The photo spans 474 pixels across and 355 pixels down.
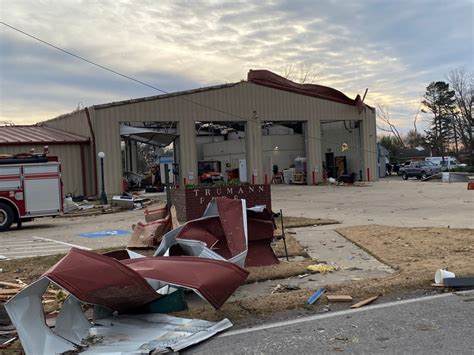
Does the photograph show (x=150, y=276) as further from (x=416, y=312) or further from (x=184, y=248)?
(x=416, y=312)

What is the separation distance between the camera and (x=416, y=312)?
5902 mm

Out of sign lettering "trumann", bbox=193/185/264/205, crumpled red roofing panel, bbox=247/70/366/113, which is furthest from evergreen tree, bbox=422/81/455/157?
sign lettering "trumann", bbox=193/185/264/205

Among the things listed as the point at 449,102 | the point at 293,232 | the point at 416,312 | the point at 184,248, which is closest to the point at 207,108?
the point at 293,232

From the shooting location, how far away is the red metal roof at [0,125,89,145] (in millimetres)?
29766

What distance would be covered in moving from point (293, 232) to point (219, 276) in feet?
22.3

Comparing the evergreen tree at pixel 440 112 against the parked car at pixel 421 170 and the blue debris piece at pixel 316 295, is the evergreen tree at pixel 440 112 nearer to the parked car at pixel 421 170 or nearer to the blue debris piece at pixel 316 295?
the parked car at pixel 421 170

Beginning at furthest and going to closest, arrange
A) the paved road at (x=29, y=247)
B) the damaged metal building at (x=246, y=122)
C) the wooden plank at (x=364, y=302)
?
the damaged metal building at (x=246, y=122)
the paved road at (x=29, y=247)
the wooden plank at (x=364, y=302)

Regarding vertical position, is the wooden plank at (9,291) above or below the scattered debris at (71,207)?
below

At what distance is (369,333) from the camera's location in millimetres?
5207

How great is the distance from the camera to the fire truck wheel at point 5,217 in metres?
16.9

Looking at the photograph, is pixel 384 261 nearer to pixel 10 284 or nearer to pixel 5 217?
pixel 10 284

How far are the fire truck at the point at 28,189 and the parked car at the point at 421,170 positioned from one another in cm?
3688

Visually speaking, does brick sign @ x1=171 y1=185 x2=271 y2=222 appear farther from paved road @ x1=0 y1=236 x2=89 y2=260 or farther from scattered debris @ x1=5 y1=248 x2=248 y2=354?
scattered debris @ x1=5 y1=248 x2=248 y2=354

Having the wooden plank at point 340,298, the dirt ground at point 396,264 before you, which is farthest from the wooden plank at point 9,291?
the wooden plank at point 340,298
